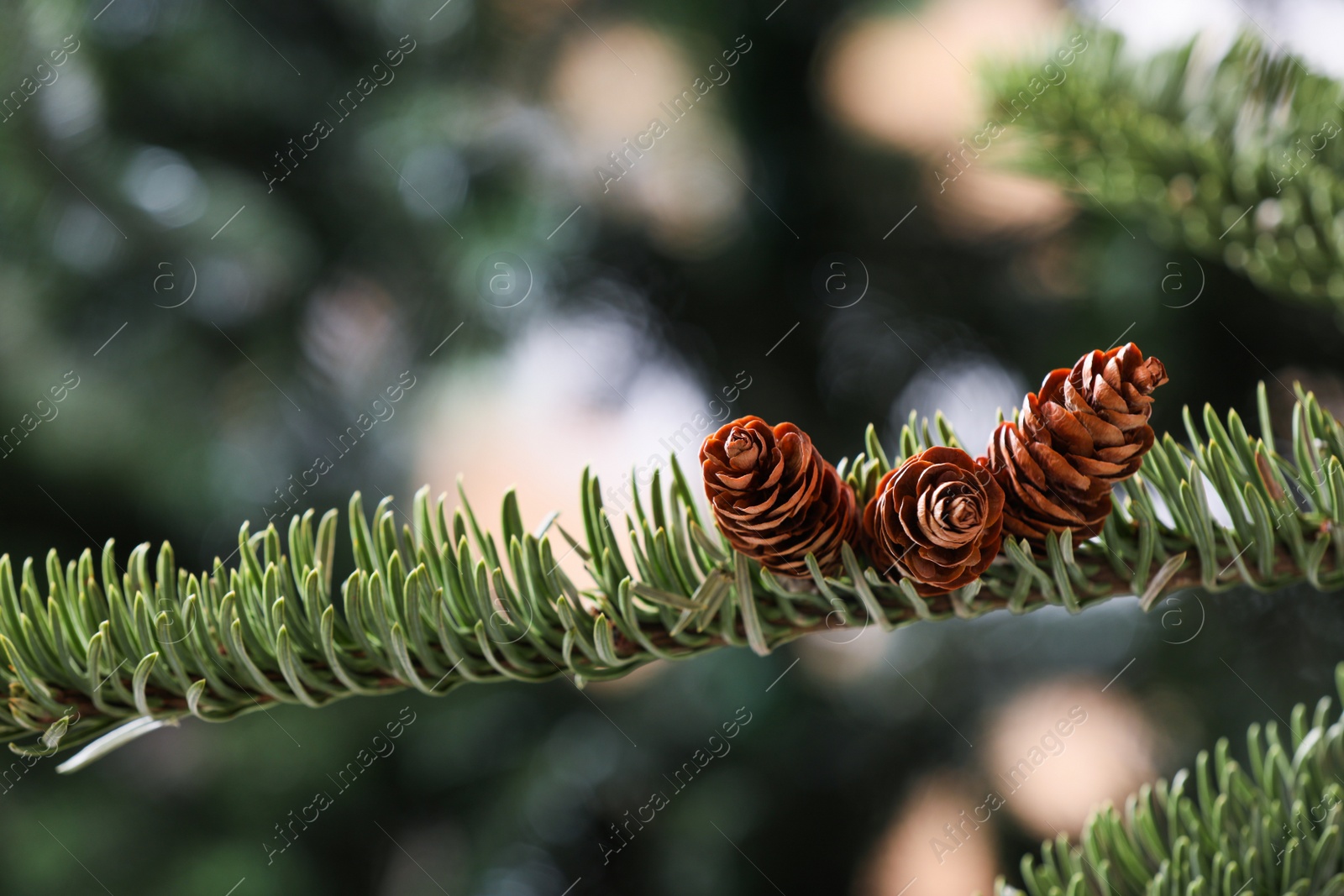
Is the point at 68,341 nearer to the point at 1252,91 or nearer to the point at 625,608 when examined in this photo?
the point at 625,608

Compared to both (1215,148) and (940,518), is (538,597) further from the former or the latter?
(1215,148)

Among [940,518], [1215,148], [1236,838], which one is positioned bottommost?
[1236,838]

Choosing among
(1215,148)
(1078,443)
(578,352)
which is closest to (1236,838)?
(1078,443)

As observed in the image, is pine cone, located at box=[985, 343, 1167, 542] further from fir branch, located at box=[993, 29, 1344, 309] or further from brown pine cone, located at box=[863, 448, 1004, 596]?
fir branch, located at box=[993, 29, 1344, 309]

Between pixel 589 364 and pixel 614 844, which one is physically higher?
pixel 589 364

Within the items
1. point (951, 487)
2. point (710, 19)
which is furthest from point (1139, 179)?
point (710, 19)

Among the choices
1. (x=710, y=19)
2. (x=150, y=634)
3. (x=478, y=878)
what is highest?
(x=710, y=19)

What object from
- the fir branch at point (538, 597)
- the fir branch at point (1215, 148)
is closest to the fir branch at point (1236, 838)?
the fir branch at point (538, 597)
